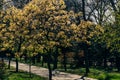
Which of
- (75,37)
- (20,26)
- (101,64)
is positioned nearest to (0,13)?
(20,26)

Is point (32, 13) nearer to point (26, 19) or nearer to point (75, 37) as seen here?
point (26, 19)

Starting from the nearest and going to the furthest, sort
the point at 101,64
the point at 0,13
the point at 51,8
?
1. the point at 51,8
2. the point at 0,13
3. the point at 101,64

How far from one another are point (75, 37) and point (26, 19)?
→ 4.00m

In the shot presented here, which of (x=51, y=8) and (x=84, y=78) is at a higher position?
(x=51, y=8)

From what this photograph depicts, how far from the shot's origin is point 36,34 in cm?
2161

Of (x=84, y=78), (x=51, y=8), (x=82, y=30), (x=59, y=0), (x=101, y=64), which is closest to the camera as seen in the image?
(x=51, y=8)

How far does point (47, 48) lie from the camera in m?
21.5

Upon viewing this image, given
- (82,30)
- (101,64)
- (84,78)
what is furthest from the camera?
(101,64)

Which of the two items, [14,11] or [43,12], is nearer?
[43,12]

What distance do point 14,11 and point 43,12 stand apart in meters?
11.3

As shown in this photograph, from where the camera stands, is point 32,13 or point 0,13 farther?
point 0,13

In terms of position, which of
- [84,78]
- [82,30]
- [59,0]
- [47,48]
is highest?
[59,0]

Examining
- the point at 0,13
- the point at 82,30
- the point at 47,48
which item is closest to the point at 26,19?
the point at 47,48

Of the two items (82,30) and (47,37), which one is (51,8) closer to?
(47,37)
